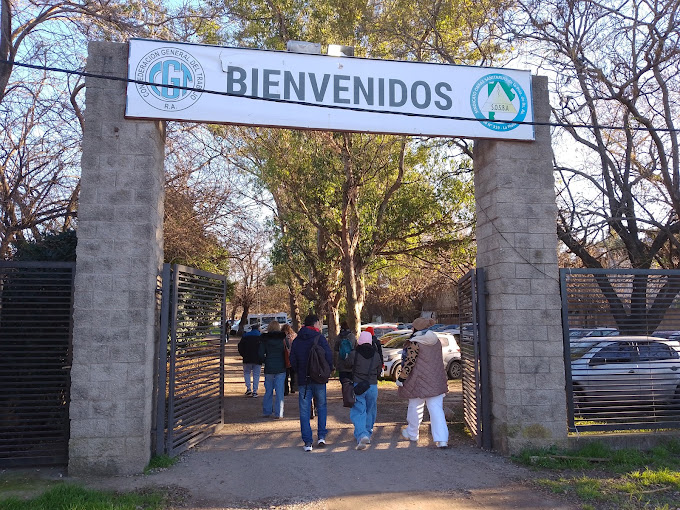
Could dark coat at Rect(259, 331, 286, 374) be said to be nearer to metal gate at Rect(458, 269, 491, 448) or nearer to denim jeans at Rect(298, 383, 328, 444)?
denim jeans at Rect(298, 383, 328, 444)

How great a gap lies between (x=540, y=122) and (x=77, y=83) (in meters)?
10.5

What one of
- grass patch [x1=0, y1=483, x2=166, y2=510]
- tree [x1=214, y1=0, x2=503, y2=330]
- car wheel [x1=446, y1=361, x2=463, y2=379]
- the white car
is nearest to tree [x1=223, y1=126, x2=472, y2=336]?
tree [x1=214, y1=0, x2=503, y2=330]

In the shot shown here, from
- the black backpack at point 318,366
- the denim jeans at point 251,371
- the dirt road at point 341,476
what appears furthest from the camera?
the denim jeans at point 251,371

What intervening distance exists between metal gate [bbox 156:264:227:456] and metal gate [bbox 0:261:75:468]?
115cm

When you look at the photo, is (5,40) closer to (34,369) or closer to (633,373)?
(34,369)

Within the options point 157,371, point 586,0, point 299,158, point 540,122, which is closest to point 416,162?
point 299,158

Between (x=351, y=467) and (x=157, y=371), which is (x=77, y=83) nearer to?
(x=157, y=371)

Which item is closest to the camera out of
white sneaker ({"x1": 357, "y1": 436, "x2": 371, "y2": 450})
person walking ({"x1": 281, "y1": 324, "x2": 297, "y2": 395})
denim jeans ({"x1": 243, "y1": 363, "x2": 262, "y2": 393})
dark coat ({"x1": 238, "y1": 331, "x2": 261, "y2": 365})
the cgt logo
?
the cgt logo

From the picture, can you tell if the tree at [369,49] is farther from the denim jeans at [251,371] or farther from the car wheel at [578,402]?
the car wheel at [578,402]

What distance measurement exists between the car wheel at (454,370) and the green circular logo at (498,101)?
10.4m

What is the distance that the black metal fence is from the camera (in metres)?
7.74

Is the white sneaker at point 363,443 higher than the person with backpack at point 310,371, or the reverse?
the person with backpack at point 310,371

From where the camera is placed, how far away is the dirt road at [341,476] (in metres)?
5.67

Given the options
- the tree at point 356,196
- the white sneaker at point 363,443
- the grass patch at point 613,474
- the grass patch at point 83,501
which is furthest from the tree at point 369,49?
the grass patch at point 83,501
